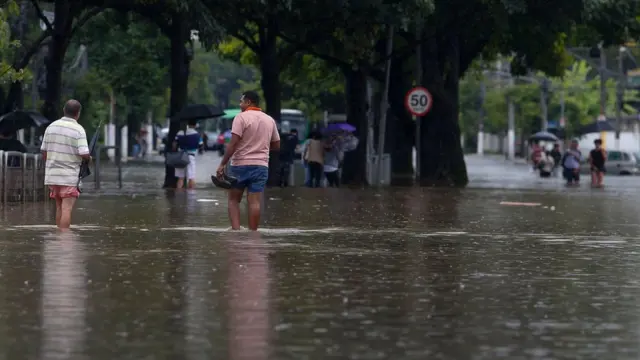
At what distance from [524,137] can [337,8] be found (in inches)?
3071

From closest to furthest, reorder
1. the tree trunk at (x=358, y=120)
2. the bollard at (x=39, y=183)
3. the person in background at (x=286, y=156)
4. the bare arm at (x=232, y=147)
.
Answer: the bare arm at (x=232, y=147) → the bollard at (x=39, y=183) → the person in background at (x=286, y=156) → the tree trunk at (x=358, y=120)

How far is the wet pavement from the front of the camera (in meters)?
8.88

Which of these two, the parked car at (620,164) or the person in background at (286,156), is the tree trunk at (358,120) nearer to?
the person in background at (286,156)

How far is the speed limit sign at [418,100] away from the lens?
4112 cm

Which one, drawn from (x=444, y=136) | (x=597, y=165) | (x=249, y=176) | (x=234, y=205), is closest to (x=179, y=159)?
(x=444, y=136)

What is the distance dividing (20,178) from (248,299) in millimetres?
16042

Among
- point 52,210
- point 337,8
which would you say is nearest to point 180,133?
point 337,8

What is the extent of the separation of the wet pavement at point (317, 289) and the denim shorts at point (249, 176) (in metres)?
0.54

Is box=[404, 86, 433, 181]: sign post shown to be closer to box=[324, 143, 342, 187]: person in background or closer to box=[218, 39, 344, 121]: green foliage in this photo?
box=[324, 143, 342, 187]: person in background

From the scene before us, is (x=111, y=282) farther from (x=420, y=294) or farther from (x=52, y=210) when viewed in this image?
(x=52, y=210)

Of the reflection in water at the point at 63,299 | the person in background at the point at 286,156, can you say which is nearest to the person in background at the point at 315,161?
the person in background at the point at 286,156

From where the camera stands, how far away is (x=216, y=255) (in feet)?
48.4

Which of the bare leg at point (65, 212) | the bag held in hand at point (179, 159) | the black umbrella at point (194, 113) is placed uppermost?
the black umbrella at point (194, 113)

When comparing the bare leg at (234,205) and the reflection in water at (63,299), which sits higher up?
the bare leg at (234,205)
